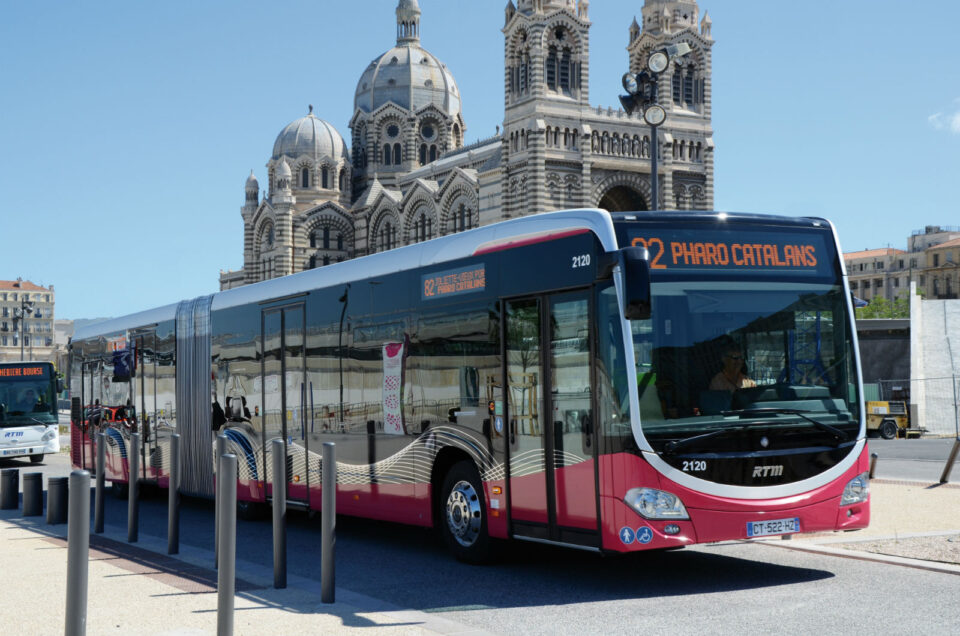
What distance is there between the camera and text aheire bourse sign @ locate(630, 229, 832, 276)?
763 cm

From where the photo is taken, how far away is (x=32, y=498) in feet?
45.3

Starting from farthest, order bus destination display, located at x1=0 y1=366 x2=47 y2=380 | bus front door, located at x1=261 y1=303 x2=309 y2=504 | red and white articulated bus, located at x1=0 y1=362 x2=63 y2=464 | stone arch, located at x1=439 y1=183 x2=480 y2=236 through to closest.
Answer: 1. stone arch, located at x1=439 y1=183 x2=480 y2=236
2. bus destination display, located at x1=0 y1=366 x2=47 y2=380
3. red and white articulated bus, located at x1=0 y1=362 x2=63 y2=464
4. bus front door, located at x1=261 y1=303 x2=309 y2=504

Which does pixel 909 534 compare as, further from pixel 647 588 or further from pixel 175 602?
pixel 175 602

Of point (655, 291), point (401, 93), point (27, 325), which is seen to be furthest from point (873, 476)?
point (27, 325)

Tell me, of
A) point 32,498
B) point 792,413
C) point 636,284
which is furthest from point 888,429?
point 636,284

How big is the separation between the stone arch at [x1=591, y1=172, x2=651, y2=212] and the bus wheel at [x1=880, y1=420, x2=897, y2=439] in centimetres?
4353

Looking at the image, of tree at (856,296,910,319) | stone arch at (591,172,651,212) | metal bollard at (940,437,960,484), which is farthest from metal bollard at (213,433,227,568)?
tree at (856,296,910,319)

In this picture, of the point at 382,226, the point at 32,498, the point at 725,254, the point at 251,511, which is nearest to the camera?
the point at 725,254

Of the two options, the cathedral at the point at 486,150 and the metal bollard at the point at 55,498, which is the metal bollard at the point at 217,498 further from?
the cathedral at the point at 486,150

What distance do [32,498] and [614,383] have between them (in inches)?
360

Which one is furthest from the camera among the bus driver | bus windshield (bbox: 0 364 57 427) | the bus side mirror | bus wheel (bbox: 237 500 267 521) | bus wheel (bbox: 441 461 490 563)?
bus windshield (bbox: 0 364 57 427)

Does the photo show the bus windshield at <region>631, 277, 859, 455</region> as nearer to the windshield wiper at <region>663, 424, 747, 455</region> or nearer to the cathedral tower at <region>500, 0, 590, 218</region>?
the windshield wiper at <region>663, 424, 747, 455</region>

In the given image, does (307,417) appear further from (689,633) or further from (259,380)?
(689,633)

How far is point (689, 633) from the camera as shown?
20.5ft
